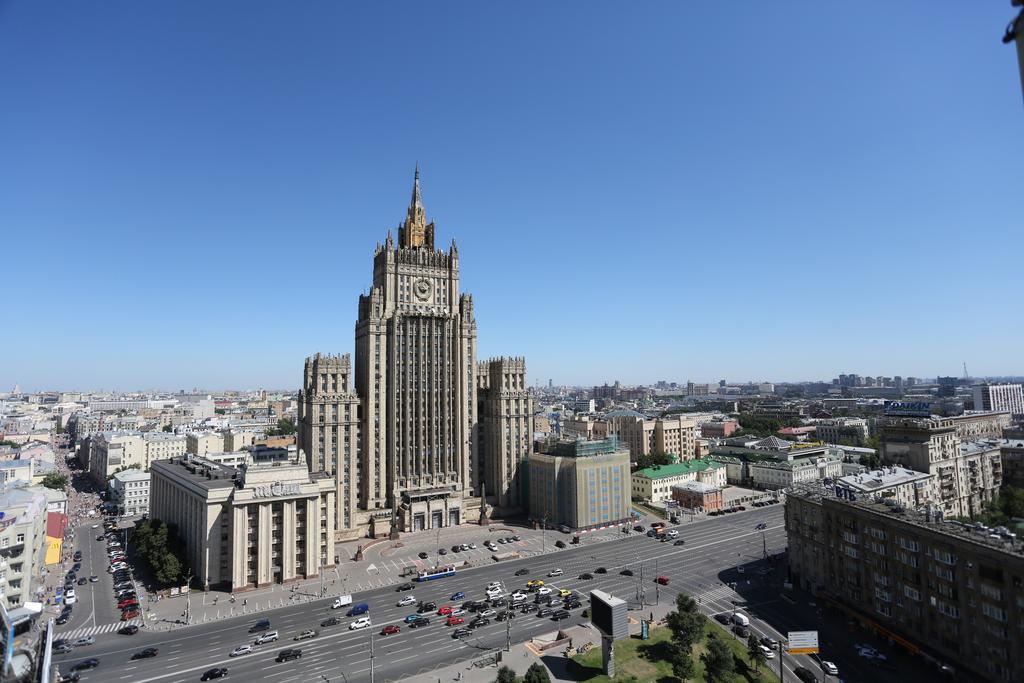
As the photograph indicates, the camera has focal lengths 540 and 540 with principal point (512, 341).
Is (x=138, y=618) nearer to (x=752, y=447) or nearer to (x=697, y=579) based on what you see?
(x=697, y=579)

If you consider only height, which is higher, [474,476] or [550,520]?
[474,476]

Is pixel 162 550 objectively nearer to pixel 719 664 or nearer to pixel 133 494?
pixel 133 494

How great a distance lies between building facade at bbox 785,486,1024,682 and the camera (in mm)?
55156

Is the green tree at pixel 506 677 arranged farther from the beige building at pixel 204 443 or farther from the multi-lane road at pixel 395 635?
the beige building at pixel 204 443

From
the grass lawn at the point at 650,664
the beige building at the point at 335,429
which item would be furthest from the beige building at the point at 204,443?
the grass lawn at the point at 650,664

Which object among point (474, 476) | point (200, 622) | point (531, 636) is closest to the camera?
point (531, 636)

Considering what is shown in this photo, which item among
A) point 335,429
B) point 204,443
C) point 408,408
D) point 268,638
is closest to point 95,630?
point 268,638

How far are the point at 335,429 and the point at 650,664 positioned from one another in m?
79.2

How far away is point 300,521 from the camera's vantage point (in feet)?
297

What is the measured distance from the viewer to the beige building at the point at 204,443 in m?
186

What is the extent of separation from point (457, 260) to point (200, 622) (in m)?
89.8

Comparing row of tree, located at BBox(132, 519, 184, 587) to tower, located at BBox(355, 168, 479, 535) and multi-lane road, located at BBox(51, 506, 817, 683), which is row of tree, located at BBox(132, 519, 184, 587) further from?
tower, located at BBox(355, 168, 479, 535)

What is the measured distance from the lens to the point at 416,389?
125 metres

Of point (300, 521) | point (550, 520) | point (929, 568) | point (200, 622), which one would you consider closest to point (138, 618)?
point (200, 622)
